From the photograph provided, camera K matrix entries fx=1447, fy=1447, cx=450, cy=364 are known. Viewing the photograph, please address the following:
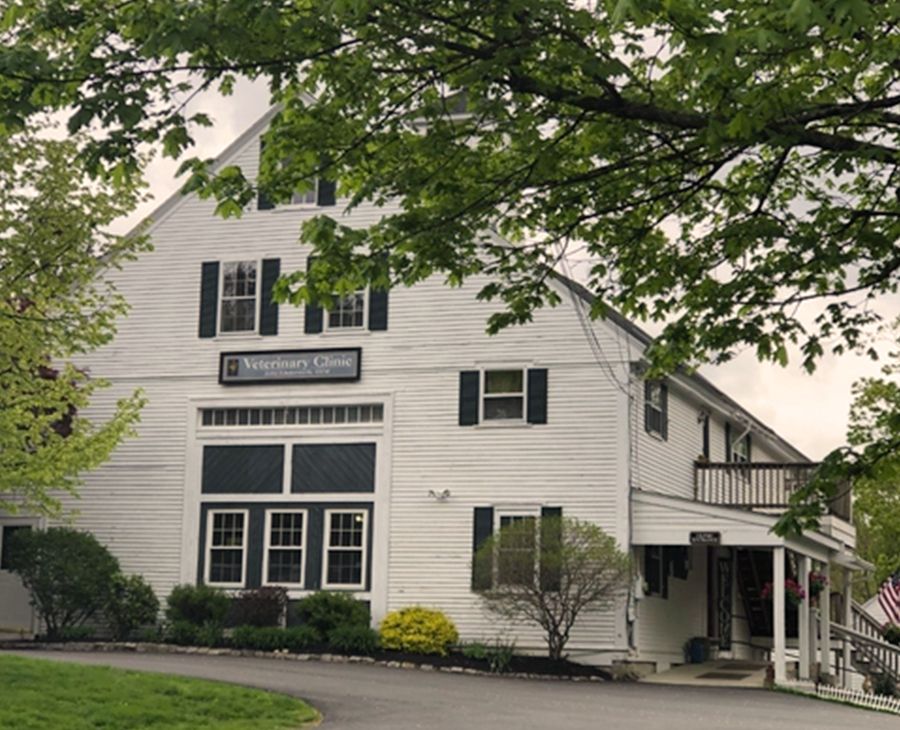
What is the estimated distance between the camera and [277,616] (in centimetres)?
2917

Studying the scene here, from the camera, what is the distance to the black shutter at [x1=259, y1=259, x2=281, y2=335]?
1211 inches

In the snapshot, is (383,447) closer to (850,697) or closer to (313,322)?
(313,322)

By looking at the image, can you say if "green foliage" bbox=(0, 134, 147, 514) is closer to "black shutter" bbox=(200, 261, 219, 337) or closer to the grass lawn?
the grass lawn

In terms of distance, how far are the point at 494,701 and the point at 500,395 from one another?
9.38 metres

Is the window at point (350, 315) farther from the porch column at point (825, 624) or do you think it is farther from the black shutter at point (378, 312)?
the porch column at point (825, 624)

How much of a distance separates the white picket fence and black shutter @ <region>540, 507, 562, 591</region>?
4384mm

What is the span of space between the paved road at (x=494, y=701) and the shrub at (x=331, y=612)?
1.56 m

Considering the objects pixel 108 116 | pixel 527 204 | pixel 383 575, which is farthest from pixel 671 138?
pixel 383 575

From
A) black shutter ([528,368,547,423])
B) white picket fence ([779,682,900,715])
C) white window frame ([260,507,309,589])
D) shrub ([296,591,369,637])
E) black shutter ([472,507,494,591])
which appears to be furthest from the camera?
white window frame ([260,507,309,589])

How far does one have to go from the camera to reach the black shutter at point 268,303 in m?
30.8

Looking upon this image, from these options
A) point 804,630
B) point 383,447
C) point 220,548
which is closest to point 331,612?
point 220,548

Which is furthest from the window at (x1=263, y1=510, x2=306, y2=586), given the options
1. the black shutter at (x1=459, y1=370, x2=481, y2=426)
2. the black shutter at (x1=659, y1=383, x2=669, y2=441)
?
the black shutter at (x1=659, y1=383, x2=669, y2=441)

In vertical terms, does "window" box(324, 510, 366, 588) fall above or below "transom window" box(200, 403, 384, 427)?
below

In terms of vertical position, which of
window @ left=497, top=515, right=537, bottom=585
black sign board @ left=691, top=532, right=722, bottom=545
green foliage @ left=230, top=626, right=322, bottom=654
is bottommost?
green foliage @ left=230, top=626, right=322, bottom=654
